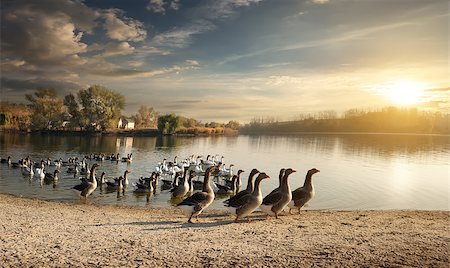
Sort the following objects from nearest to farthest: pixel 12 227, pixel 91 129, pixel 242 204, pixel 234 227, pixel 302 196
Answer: pixel 12 227
pixel 234 227
pixel 242 204
pixel 302 196
pixel 91 129

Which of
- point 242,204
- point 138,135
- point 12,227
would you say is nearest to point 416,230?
point 242,204

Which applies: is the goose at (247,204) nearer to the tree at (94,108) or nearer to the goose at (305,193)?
the goose at (305,193)

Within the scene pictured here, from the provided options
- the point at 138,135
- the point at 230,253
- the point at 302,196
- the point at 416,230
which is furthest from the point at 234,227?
the point at 138,135

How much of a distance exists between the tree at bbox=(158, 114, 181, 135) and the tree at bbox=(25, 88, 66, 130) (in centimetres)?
3189

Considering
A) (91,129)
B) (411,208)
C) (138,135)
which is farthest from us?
(138,135)

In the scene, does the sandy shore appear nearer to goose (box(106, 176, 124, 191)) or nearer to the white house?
goose (box(106, 176, 124, 191))

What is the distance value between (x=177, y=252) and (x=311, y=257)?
369 cm

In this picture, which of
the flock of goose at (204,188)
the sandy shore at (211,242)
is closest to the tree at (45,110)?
the flock of goose at (204,188)

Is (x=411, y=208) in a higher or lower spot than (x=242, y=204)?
lower

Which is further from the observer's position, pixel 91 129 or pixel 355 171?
pixel 91 129

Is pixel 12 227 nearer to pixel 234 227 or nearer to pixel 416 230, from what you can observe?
pixel 234 227

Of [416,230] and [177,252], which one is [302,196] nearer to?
[416,230]

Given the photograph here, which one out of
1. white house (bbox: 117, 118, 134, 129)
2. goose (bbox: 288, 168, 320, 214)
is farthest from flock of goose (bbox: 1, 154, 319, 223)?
white house (bbox: 117, 118, 134, 129)

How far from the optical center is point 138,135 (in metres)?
122
